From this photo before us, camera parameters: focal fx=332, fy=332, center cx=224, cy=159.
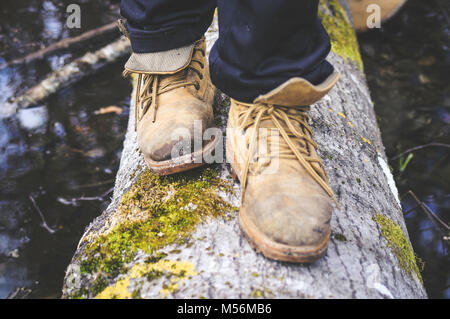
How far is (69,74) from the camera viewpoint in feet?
10.5

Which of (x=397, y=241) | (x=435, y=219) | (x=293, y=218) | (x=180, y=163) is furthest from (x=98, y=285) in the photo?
(x=435, y=219)

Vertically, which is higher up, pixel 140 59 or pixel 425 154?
pixel 140 59

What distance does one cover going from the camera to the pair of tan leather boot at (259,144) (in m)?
1.04

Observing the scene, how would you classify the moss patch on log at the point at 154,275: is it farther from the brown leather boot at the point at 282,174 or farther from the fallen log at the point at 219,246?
the brown leather boot at the point at 282,174

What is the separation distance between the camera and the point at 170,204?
1.28 meters

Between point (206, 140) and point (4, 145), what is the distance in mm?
2183

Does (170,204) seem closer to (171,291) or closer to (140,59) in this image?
(171,291)

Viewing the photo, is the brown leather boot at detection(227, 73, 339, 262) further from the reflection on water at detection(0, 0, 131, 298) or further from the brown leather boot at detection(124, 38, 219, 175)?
the reflection on water at detection(0, 0, 131, 298)

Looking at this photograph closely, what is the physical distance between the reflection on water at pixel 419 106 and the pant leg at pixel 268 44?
1624 millimetres

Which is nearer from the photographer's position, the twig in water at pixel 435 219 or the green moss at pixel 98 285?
the green moss at pixel 98 285

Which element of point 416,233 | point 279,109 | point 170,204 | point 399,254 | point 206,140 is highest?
point 279,109

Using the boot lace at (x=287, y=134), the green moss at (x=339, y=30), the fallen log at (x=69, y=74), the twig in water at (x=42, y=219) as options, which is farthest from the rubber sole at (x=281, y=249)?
the fallen log at (x=69, y=74)

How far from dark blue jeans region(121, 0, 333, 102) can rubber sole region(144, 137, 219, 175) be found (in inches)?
10.7
